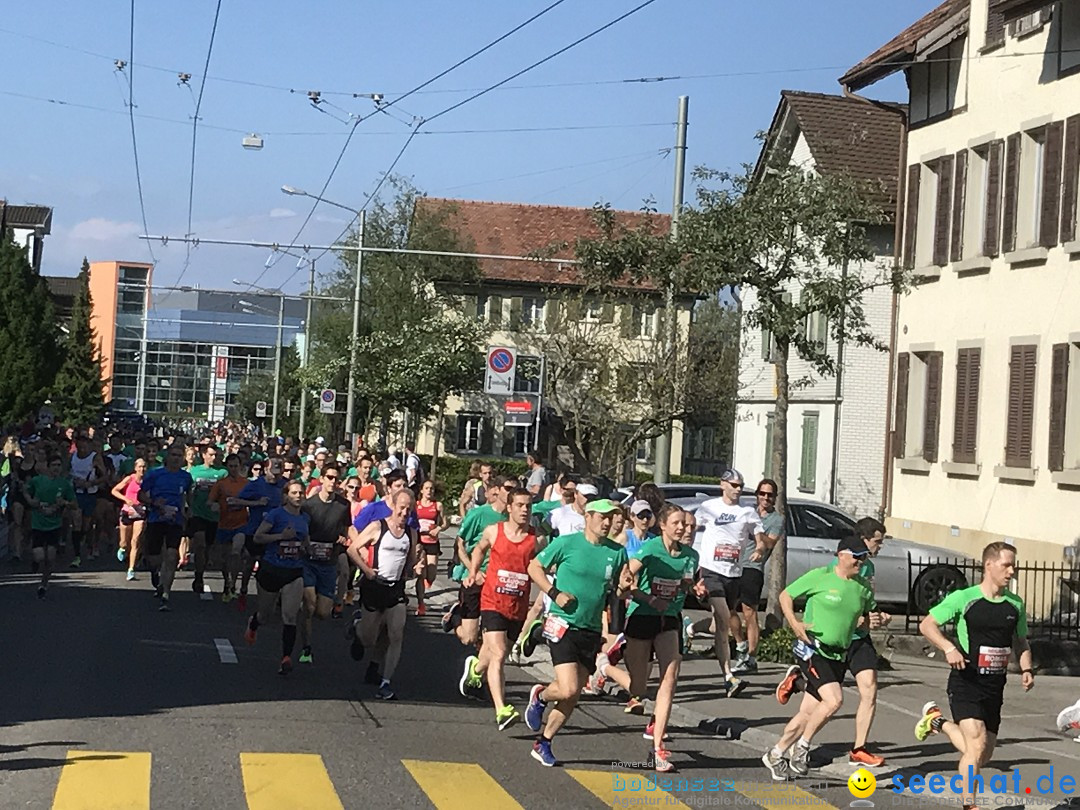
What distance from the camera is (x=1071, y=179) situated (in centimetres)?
2238

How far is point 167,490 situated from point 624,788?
11070 millimetres

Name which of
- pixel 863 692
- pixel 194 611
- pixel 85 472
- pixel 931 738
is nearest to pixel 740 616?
pixel 931 738

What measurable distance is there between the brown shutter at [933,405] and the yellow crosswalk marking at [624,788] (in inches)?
663

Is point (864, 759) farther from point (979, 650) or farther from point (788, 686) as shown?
point (979, 650)

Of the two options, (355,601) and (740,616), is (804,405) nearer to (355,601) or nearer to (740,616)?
(355,601)

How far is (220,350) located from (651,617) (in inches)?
5050

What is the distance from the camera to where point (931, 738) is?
13.0 m

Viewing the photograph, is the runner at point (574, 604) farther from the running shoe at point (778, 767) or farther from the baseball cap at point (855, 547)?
the baseball cap at point (855, 547)

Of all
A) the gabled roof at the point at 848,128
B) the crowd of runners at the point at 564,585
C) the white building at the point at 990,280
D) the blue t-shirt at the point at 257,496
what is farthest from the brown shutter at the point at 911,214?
the blue t-shirt at the point at 257,496

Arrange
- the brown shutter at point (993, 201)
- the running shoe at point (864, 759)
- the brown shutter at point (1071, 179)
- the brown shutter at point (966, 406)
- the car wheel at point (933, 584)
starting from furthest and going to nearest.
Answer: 1. the brown shutter at point (966, 406)
2. the brown shutter at point (993, 201)
3. the brown shutter at point (1071, 179)
4. the car wheel at point (933, 584)
5. the running shoe at point (864, 759)

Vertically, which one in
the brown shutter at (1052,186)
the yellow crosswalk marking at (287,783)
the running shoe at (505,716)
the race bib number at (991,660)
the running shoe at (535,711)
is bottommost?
the yellow crosswalk marking at (287,783)

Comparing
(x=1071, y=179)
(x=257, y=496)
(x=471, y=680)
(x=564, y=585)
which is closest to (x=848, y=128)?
(x=1071, y=179)

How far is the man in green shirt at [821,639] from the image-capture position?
10.8m

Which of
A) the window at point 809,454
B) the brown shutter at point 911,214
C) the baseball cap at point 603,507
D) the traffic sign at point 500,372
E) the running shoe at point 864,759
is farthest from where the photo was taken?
the window at point 809,454
